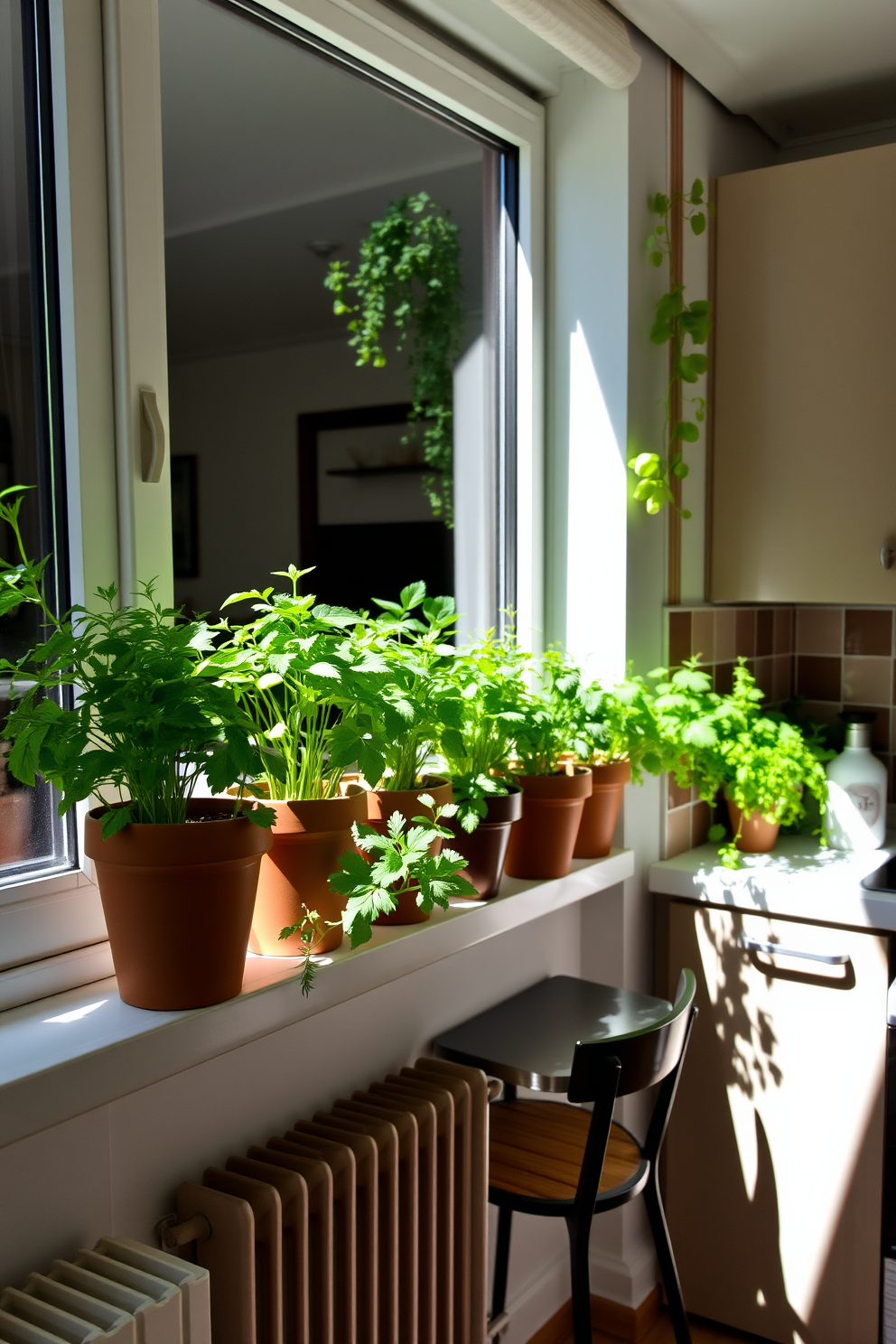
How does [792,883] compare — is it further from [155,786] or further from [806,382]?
[155,786]

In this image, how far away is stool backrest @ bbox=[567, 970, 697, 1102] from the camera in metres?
1.47

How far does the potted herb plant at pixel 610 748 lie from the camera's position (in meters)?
1.75

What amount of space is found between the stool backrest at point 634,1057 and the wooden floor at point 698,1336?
913mm

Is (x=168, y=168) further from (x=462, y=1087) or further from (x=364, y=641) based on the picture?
(x=462, y=1087)

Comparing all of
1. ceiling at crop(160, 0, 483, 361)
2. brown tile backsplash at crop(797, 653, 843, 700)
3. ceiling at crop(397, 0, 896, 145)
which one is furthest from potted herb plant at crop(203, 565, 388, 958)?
brown tile backsplash at crop(797, 653, 843, 700)

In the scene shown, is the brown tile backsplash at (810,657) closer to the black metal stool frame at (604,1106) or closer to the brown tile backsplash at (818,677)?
the brown tile backsplash at (818,677)

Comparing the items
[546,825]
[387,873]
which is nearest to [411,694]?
[387,873]

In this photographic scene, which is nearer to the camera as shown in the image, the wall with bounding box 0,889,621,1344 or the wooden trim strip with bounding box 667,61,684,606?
the wall with bounding box 0,889,621,1344

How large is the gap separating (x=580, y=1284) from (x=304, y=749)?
880 millimetres

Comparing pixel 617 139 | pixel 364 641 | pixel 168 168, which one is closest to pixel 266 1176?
pixel 364 641

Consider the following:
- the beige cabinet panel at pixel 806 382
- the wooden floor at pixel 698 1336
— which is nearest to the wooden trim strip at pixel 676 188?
the beige cabinet panel at pixel 806 382

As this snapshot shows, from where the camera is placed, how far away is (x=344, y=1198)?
139 centimetres

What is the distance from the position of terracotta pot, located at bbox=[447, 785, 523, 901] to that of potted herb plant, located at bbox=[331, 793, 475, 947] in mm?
241

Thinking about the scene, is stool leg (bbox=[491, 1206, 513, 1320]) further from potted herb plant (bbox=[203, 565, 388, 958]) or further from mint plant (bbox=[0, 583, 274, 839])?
mint plant (bbox=[0, 583, 274, 839])
